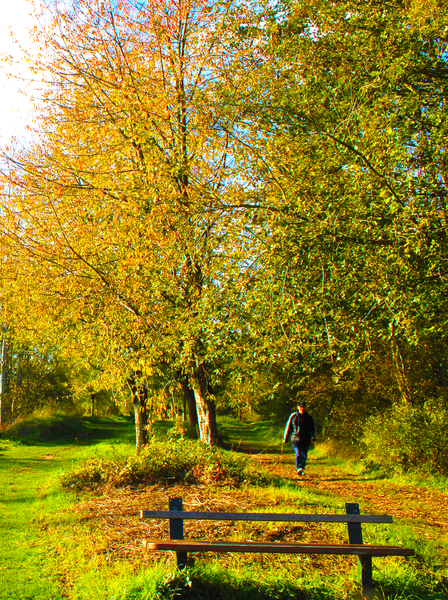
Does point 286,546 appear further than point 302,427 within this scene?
No

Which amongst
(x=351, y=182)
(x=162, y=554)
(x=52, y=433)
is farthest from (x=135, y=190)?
(x=52, y=433)

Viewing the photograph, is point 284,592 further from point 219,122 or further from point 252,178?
point 219,122

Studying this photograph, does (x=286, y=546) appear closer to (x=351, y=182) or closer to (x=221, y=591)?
(x=221, y=591)

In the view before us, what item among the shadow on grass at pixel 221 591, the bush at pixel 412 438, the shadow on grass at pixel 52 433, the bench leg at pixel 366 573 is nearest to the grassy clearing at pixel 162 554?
the shadow on grass at pixel 221 591

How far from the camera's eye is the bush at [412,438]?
12477mm

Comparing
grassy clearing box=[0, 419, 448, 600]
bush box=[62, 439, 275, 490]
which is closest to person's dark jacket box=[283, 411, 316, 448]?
bush box=[62, 439, 275, 490]

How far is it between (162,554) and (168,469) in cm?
461

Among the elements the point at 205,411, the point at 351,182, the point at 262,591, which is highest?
the point at 351,182

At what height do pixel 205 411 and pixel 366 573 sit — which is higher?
pixel 205 411

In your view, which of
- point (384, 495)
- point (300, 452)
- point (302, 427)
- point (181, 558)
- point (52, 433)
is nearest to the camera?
point (181, 558)

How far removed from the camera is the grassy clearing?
Result: 484 cm

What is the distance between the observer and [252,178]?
878 centimetres

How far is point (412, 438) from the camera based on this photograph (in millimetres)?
13055

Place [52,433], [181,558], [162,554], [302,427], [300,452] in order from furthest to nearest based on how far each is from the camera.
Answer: [52,433], [300,452], [302,427], [162,554], [181,558]
